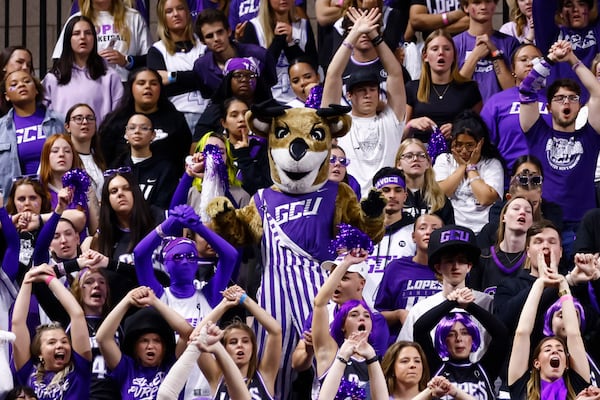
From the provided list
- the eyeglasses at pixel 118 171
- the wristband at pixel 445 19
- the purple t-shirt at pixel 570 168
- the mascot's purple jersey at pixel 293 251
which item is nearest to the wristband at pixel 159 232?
the mascot's purple jersey at pixel 293 251

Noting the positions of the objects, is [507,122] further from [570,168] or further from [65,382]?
[65,382]

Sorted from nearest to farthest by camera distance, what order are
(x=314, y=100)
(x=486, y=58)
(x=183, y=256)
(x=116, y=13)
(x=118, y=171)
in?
(x=183, y=256) → (x=314, y=100) → (x=118, y=171) → (x=486, y=58) → (x=116, y=13)

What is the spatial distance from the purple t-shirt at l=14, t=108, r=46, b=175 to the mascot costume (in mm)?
2316

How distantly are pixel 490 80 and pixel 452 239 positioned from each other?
2.56 m

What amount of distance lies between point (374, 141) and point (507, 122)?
0.86 meters

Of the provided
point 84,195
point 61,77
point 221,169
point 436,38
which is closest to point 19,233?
point 84,195

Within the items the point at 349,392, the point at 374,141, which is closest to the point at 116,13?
the point at 374,141

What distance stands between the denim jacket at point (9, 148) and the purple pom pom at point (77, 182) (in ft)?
3.60

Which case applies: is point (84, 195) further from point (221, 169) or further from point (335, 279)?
point (335, 279)

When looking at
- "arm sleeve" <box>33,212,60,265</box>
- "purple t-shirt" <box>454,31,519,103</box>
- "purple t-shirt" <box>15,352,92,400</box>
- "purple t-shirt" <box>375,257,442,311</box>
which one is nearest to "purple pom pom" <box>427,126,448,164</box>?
→ "purple t-shirt" <box>454,31,519,103</box>

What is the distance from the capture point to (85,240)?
11461mm

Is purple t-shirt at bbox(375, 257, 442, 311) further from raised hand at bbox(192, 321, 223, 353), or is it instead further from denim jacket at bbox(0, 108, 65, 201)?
denim jacket at bbox(0, 108, 65, 201)

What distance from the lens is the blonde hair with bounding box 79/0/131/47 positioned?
13453 millimetres

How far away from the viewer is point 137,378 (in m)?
10.3
